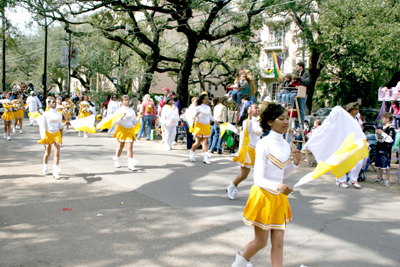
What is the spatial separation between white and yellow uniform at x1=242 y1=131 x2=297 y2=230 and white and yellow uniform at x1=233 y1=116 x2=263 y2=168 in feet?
9.32

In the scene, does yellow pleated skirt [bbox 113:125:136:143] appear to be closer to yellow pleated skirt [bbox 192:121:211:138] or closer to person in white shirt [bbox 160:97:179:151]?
yellow pleated skirt [bbox 192:121:211:138]

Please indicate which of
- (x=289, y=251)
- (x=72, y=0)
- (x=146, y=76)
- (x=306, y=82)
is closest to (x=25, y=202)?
(x=289, y=251)

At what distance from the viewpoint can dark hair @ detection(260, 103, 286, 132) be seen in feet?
11.9

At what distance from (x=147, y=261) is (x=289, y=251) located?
69.0 inches

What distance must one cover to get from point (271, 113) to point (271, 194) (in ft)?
2.67

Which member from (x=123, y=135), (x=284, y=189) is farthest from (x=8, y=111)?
(x=284, y=189)

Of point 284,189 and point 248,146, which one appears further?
point 248,146

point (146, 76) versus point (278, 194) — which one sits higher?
point (146, 76)

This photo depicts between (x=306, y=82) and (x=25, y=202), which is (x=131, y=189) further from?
(x=306, y=82)

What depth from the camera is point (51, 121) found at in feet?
26.4

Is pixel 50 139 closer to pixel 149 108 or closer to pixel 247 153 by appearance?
pixel 247 153

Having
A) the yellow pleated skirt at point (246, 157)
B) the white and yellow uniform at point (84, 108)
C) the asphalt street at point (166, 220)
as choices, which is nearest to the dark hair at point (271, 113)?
the asphalt street at point (166, 220)

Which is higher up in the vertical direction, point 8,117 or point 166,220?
point 8,117

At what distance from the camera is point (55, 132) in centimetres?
809
